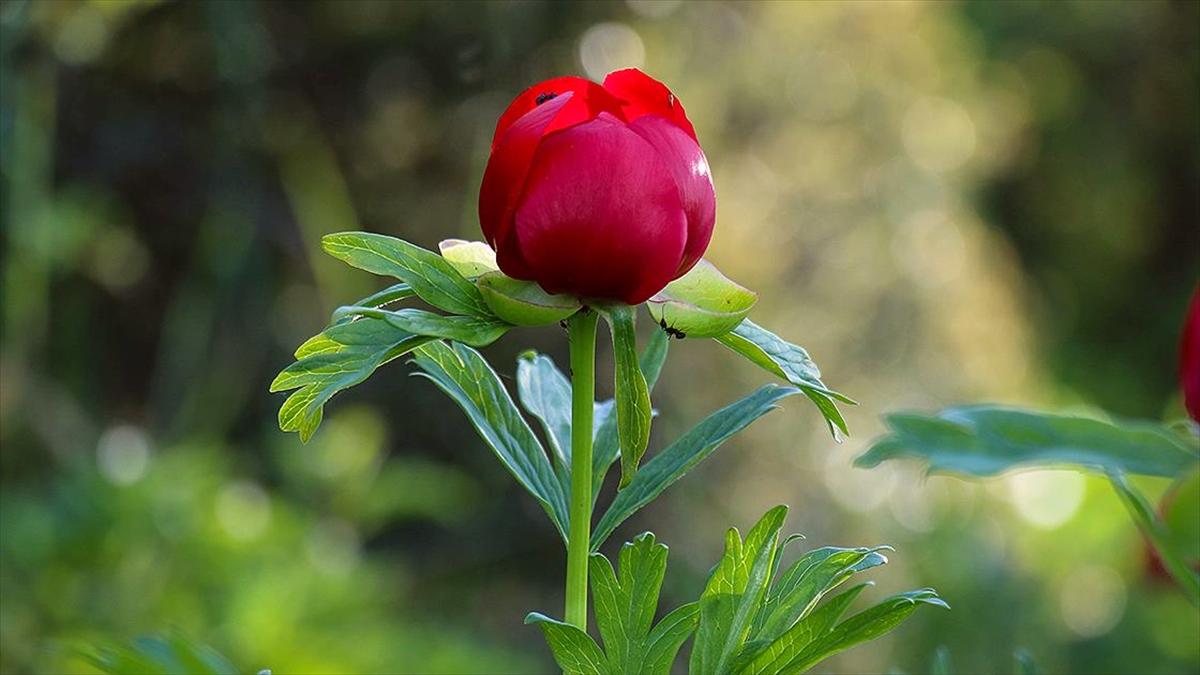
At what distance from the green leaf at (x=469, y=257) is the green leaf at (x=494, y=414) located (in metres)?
0.02

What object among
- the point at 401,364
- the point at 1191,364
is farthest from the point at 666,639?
the point at 401,364

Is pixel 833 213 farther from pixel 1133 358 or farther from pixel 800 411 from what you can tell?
pixel 1133 358

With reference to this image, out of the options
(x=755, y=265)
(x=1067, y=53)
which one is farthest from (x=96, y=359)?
(x=1067, y=53)

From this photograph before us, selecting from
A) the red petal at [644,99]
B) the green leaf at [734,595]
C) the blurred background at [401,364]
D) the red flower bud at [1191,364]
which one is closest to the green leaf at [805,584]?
the green leaf at [734,595]

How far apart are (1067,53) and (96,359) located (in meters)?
5.10

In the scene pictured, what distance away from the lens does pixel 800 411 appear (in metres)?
2.16

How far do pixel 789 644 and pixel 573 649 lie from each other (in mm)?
49

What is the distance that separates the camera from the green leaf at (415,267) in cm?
31

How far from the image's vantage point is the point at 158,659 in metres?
0.35

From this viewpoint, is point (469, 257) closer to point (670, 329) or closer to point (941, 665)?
point (670, 329)

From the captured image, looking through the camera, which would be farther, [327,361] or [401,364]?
[401,364]

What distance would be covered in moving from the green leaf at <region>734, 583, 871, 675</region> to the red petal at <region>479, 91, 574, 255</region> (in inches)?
4.4

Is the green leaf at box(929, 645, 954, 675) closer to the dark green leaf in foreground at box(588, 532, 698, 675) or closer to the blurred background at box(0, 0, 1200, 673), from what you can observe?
the dark green leaf in foreground at box(588, 532, 698, 675)

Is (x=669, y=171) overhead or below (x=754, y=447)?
overhead
